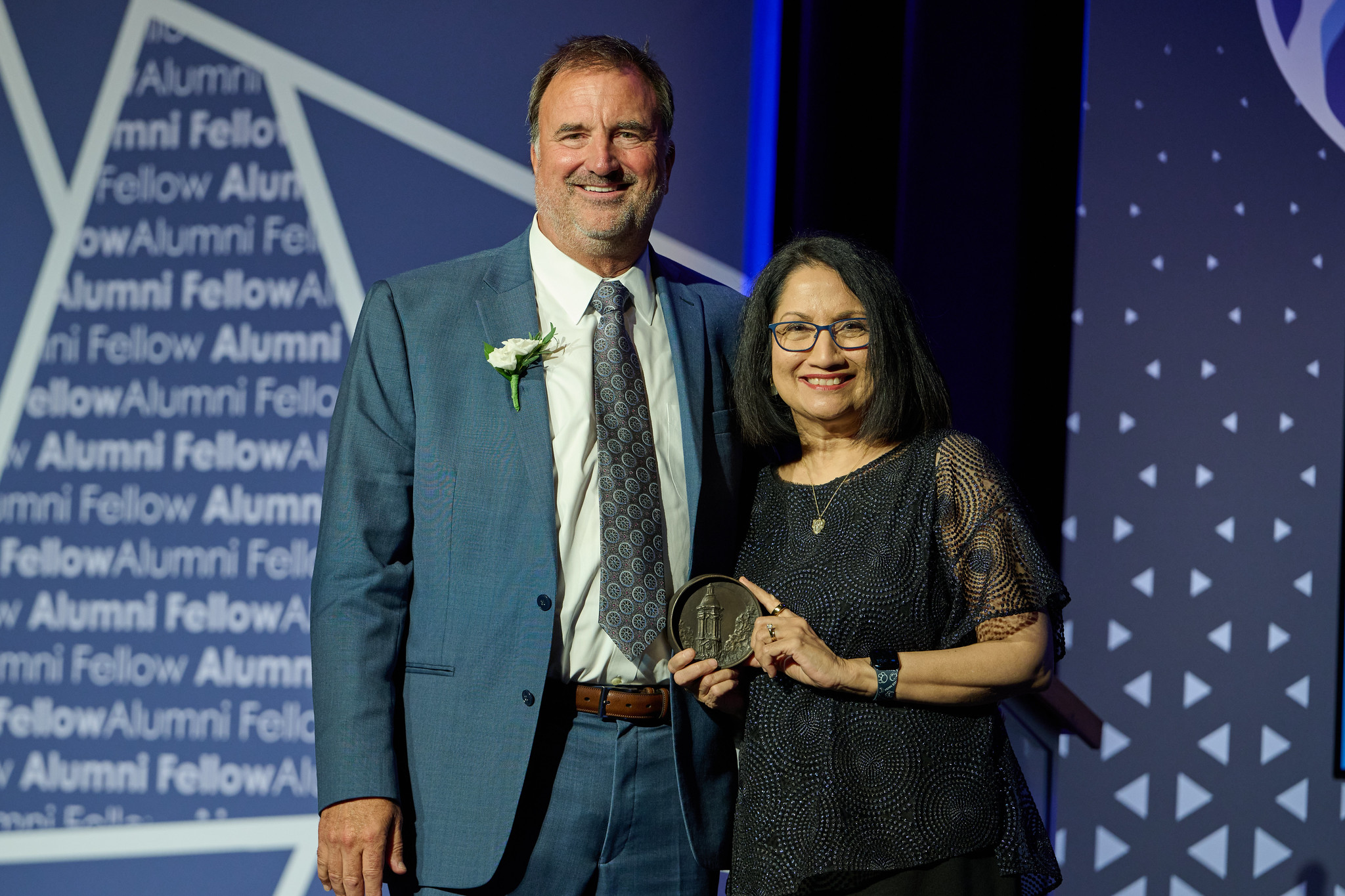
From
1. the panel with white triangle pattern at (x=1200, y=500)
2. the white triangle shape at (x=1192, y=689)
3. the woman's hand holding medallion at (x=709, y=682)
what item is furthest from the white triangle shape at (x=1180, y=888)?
the woman's hand holding medallion at (x=709, y=682)

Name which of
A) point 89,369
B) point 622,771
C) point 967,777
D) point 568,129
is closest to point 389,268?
point 89,369

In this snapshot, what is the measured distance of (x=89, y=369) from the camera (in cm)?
308

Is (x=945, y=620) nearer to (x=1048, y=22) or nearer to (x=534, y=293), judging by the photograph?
(x=534, y=293)

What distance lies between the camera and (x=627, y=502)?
1712 millimetres

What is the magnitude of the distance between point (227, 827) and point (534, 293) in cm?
200

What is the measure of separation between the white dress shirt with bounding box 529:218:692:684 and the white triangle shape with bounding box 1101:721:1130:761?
6.96 ft

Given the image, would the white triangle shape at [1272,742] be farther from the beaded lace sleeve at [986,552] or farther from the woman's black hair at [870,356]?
the woman's black hair at [870,356]

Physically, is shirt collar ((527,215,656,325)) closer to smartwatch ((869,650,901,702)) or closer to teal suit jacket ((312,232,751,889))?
teal suit jacket ((312,232,751,889))

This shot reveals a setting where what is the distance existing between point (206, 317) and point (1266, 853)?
3542mm

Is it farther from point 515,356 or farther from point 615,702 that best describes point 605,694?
point 515,356

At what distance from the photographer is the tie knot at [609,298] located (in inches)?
73.0

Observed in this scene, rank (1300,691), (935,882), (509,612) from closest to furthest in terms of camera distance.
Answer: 1. (935,882)
2. (509,612)
3. (1300,691)

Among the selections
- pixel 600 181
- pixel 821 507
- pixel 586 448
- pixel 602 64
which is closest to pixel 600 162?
pixel 600 181

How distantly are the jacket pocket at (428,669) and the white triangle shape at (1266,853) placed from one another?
2.82 m
